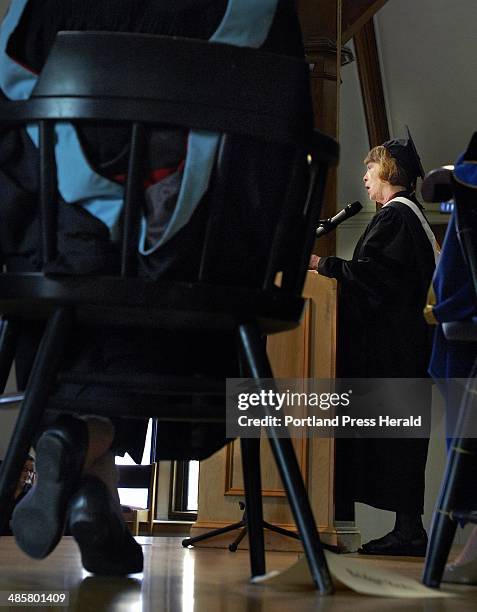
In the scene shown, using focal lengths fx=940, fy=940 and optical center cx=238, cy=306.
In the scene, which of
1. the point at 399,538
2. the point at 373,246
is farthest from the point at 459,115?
the point at 399,538

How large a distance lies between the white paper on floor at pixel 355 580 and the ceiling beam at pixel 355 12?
15.4 feet

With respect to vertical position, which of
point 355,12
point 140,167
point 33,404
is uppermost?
point 355,12

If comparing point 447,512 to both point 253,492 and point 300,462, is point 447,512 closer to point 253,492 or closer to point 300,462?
point 253,492

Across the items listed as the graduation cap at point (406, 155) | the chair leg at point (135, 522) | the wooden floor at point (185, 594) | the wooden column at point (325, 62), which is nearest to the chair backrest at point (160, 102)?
the wooden floor at point (185, 594)

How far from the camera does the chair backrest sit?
1.05 m

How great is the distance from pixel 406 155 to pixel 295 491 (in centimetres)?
303

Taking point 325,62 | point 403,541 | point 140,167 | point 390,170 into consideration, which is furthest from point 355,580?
point 325,62

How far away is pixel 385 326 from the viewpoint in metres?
3.74

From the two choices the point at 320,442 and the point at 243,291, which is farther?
the point at 320,442

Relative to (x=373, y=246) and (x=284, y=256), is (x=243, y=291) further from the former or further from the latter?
(x=373, y=246)

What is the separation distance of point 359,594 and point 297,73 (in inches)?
24.3

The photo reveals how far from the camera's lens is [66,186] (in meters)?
1.11

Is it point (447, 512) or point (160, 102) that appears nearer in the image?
point (160, 102)

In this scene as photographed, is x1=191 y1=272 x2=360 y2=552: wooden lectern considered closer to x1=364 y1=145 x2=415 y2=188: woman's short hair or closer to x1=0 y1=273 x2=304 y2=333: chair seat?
x1=364 y1=145 x2=415 y2=188: woman's short hair
